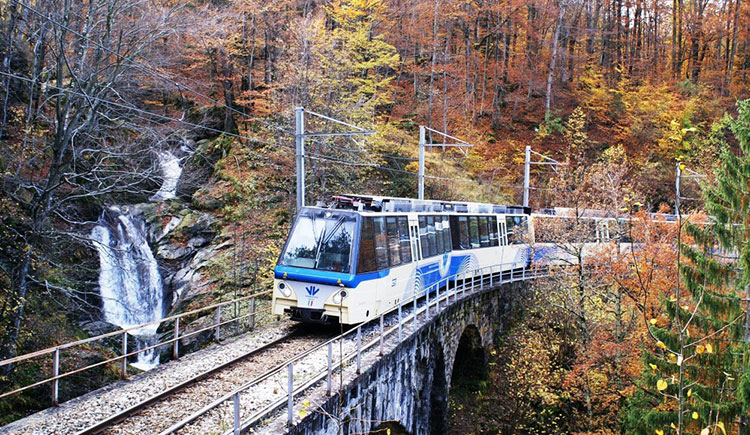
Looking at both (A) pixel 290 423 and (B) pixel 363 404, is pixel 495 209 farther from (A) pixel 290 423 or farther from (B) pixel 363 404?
(A) pixel 290 423

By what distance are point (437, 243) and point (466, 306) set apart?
2.91 m

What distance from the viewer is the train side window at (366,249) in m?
11.8

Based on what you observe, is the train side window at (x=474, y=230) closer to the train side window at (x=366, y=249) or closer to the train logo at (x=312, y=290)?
the train side window at (x=366, y=249)

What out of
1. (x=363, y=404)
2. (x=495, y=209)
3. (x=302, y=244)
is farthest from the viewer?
(x=495, y=209)

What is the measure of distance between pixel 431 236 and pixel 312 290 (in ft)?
19.0

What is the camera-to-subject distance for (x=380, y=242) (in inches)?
497

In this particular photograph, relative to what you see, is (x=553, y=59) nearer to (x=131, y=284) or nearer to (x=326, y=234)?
(x=131, y=284)

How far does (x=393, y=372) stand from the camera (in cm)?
1113

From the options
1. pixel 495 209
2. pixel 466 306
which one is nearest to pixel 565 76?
pixel 495 209

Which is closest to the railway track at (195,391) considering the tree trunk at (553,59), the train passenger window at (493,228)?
the train passenger window at (493,228)

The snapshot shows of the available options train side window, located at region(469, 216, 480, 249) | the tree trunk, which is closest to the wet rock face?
train side window, located at region(469, 216, 480, 249)

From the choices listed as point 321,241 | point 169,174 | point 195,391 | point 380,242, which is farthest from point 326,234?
point 169,174

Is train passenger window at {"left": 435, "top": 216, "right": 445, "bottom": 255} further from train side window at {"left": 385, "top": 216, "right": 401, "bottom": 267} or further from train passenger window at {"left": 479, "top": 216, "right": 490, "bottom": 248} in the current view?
train passenger window at {"left": 479, "top": 216, "right": 490, "bottom": 248}

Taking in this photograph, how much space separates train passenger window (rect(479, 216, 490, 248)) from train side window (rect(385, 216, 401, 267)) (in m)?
8.09
